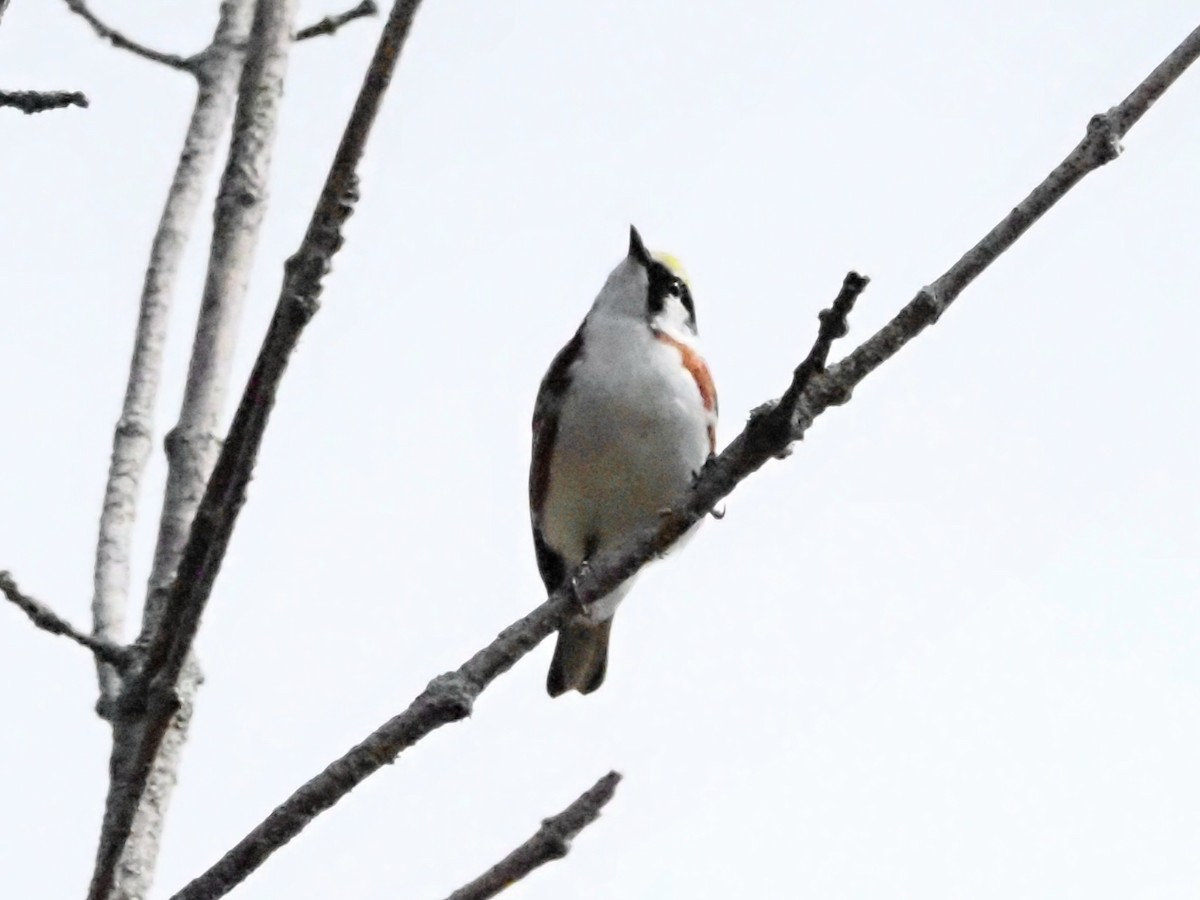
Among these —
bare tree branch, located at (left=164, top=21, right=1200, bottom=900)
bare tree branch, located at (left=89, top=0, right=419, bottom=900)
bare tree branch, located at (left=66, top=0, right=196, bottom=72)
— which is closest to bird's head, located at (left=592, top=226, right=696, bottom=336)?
bare tree branch, located at (left=66, top=0, right=196, bottom=72)

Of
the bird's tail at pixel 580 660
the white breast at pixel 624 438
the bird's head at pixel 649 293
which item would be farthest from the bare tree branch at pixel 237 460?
the bird's tail at pixel 580 660

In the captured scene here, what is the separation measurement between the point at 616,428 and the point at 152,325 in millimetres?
2426

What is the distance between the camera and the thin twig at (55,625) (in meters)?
2.76

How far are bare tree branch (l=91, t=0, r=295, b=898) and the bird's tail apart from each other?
3.54 metres

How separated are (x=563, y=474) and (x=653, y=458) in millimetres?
366

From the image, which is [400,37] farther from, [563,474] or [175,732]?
[563,474]

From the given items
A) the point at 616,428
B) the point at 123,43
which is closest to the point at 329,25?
the point at 123,43

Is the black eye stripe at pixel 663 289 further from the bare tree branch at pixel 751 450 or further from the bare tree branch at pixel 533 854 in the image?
the bare tree branch at pixel 533 854

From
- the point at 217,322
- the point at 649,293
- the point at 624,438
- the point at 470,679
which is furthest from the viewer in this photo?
the point at 649,293

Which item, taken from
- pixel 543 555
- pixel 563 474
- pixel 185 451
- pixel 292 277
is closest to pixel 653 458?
pixel 563 474

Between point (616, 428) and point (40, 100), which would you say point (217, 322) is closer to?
point (40, 100)

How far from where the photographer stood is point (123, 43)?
14.4 feet

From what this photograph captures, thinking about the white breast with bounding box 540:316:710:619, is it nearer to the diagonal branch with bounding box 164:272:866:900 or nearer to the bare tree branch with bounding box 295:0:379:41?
the bare tree branch with bounding box 295:0:379:41

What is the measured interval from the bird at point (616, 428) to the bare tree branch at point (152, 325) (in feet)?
6.66
